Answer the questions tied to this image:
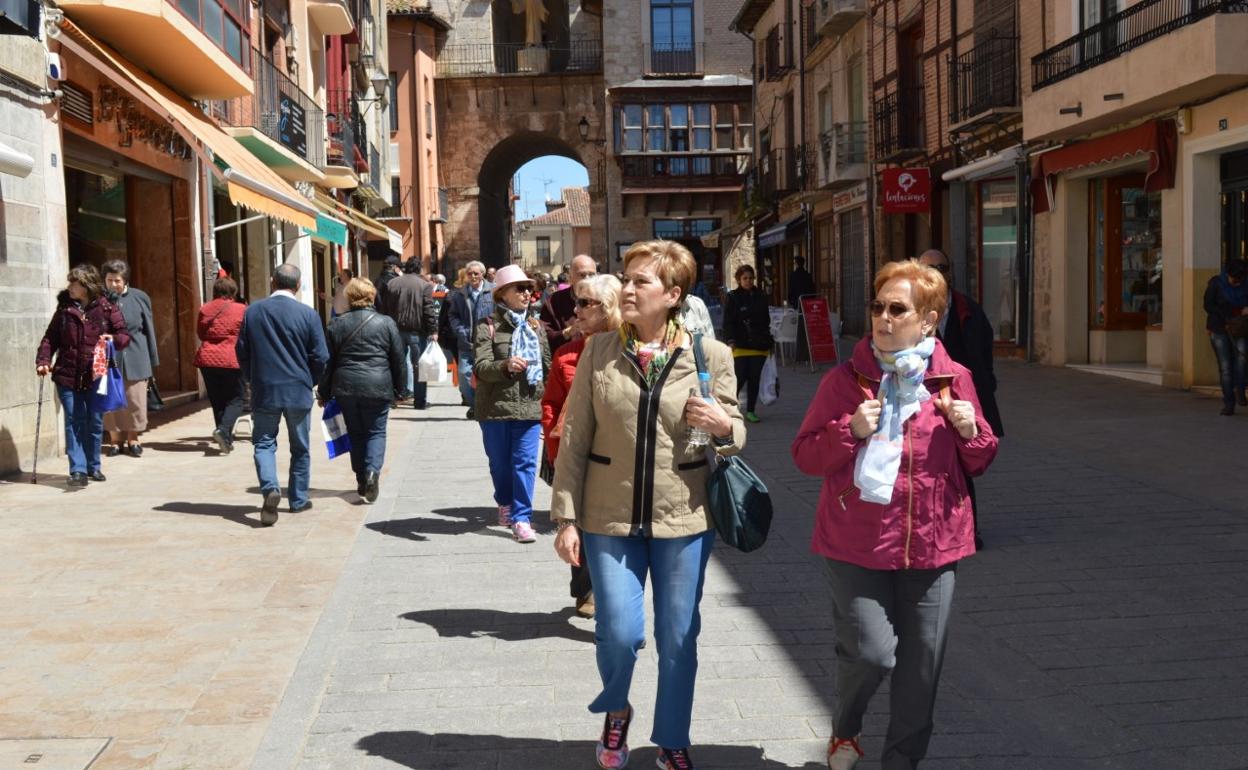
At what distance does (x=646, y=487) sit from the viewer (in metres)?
3.84

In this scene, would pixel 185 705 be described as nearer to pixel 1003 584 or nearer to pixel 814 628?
pixel 814 628

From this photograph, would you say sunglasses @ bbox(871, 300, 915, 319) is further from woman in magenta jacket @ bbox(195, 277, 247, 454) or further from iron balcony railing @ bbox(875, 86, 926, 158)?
iron balcony railing @ bbox(875, 86, 926, 158)

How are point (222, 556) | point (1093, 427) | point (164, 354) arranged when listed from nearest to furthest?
point (222, 556), point (1093, 427), point (164, 354)

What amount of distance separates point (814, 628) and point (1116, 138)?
1300 centimetres

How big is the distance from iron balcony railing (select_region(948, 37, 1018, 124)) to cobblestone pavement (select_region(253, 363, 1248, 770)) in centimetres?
1208

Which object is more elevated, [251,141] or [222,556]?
[251,141]

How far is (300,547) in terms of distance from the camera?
7566 millimetres

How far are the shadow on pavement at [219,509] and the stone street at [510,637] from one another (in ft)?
0.11

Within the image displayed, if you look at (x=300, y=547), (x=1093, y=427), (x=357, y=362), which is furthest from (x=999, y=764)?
(x=1093, y=427)

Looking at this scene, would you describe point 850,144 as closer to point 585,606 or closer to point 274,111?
point 274,111

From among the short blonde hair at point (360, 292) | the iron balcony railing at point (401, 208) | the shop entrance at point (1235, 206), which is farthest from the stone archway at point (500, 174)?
the short blonde hair at point (360, 292)

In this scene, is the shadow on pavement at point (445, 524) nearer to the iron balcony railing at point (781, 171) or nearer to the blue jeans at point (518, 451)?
the blue jeans at point (518, 451)

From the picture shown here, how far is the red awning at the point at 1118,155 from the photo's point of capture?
51.1ft

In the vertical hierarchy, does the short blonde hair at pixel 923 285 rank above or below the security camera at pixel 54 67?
below
